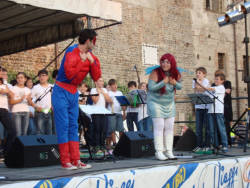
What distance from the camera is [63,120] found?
5625 mm

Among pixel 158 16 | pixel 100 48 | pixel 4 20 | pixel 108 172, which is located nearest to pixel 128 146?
pixel 108 172

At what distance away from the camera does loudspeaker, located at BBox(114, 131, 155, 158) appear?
7.83 metres

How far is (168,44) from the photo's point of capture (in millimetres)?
23734

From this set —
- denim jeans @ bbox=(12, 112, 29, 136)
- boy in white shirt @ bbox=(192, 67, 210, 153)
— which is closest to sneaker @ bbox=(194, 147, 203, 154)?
boy in white shirt @ bbox=(192, 67, 210, 153)

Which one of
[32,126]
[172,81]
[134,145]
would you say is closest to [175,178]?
[172,81]

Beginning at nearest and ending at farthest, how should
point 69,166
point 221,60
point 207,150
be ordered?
point 69,166 → point 207,150 → point 221,60

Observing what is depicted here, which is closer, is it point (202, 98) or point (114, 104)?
point (202, 98)

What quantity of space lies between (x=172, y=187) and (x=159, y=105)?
67.5 inches

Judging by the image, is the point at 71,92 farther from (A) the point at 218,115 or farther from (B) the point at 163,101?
(A) the point at 218,115

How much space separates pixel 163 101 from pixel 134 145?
1.16 metres

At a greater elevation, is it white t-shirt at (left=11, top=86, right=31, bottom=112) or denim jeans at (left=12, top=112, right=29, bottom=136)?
white t-shirt at (left=11, top=86, right=31, bottom=112)

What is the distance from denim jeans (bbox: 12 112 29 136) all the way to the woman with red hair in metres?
2.64

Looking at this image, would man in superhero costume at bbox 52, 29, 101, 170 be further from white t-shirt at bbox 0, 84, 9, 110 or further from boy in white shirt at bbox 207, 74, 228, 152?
boy in white shirt at bbox 207, 74, 228, 152

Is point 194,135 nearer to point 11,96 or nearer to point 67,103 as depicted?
point 11,96
